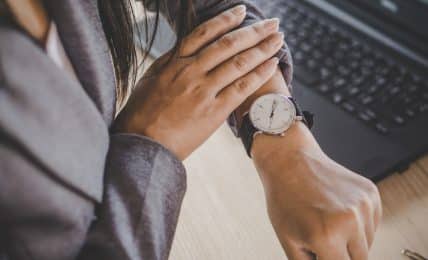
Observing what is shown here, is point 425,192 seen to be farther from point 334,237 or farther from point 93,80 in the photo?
point 93,80

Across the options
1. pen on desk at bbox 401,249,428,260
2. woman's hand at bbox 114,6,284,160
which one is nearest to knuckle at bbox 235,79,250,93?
woman's hand at bbox 114,6,284,160

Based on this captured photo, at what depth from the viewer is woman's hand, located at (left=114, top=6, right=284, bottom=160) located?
0.59 metres

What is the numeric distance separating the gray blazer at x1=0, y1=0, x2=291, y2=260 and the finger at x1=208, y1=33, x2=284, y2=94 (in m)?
0.12

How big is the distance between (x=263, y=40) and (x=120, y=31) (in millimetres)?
173

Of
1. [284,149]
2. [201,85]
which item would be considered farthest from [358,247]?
[201,85]

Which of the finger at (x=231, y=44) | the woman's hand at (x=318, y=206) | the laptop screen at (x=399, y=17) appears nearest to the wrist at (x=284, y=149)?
the woman's hand at (x=318, y=206)

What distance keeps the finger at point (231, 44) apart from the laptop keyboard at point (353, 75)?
0.14 meters

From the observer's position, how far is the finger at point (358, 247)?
506 millimetres

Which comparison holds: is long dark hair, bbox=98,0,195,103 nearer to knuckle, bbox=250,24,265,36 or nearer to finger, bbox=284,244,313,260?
A: knuckle, bbox=250,24,265,36

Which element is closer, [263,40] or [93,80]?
[93,80]

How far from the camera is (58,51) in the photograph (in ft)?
1.56

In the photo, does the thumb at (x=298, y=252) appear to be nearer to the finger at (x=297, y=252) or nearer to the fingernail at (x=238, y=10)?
the finger at (x=297, y=252)

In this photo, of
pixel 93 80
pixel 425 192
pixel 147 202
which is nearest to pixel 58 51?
pixel 93 80

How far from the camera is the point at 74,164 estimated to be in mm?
445
